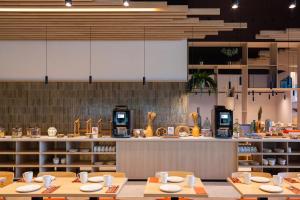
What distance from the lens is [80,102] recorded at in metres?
7.57

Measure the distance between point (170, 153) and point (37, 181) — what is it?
9.69 feet

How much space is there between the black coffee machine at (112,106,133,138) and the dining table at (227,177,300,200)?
9.29 feet

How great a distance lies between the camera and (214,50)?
9906 millimetres

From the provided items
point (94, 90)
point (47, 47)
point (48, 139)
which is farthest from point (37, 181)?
point (47, 47)

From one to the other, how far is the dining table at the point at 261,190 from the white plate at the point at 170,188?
2.17ft

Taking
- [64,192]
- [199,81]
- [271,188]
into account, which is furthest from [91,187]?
[199,81]

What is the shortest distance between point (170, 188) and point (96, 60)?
4830mm

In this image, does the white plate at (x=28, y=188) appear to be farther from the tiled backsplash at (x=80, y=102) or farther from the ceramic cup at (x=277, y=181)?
the tiled backsplash at (x=80, y=102)

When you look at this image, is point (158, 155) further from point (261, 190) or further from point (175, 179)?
point (261, 190)

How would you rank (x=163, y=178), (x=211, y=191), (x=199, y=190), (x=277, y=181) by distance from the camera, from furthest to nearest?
(x=211, y=191), (x=163, y=178), (x=277, y=181), (x=199, y=190)

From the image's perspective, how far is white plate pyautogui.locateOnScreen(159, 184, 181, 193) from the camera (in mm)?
3369

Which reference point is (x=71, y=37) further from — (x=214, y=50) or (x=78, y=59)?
(x=214, y=50)

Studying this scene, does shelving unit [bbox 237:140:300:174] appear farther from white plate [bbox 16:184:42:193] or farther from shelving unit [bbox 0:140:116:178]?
white plate [bbox 16:184:42:193]

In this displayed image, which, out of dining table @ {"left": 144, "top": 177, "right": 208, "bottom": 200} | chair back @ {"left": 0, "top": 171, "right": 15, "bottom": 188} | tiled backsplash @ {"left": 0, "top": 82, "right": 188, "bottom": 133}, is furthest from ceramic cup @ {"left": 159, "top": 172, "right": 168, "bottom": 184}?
tiled backsplash @ {"left": 0, "top": 82, "right": 188, "bottom": 133}
